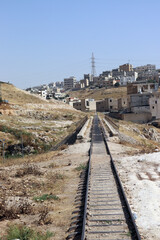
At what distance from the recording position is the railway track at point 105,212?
7.16m

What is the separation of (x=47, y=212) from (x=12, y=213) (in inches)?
36.6

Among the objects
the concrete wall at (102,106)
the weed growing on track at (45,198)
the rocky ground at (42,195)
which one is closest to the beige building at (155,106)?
the concrete wall at (102,106)

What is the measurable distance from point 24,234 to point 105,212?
2.27m

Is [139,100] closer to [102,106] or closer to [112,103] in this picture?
[112,103]

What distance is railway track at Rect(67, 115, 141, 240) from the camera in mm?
7156

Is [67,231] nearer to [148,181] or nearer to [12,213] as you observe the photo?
[12,213]

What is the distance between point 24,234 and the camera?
7320mm

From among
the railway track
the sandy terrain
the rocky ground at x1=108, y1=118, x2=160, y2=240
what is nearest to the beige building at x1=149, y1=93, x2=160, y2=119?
the rocky ground at x1=108, y1=118, x2=160, y2=240

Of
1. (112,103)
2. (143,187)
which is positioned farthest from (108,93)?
(143,187)

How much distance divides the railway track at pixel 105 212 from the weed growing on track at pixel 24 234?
71 centimetres

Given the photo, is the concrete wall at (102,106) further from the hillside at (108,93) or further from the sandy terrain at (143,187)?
the sandy terrain at (143,187)

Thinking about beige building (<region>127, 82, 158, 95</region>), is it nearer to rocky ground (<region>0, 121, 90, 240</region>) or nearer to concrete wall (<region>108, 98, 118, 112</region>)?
concrete wall (<region>108, 98, 118, 112</region>)

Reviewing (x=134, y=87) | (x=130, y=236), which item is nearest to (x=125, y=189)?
(x=130, y=236)

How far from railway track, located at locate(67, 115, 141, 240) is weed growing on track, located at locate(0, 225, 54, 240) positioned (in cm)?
71
